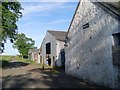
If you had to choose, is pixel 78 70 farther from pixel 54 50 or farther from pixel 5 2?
pixel 54 50

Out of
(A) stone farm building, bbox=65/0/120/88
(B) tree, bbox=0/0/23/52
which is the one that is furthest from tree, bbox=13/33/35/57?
(A) stone farm building, bbox=65/0/120/88

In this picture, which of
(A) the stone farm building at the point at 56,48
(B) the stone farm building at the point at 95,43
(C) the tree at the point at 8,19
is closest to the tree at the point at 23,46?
(A) the stone farm building at the point at 56,48

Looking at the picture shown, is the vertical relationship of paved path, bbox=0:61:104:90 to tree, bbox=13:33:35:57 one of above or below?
below

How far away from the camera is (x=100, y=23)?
18703 millimetres

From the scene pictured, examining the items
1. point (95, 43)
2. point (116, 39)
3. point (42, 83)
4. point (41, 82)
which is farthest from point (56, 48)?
point (116, 39)

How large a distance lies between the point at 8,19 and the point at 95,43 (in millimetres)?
16740

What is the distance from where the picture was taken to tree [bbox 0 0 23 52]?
31.7 m

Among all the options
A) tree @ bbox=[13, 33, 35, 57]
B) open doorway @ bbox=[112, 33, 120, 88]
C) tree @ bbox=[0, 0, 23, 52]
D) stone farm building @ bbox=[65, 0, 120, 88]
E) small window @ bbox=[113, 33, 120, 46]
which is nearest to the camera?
open doorway @ bbox=[112, 33, 120, 88]

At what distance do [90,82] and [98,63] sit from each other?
2061 millimetres

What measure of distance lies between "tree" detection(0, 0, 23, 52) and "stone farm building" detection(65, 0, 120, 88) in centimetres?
1086

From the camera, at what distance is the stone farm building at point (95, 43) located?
55.3 feet

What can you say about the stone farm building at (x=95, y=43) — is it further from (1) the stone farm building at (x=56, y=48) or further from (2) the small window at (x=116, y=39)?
(1) the stone farm building at (x=56, y=48)

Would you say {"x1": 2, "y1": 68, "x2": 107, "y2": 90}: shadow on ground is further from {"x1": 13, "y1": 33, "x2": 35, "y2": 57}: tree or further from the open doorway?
{"x1": 13, "y1": 33, "x2": 35, "y2": 57}: tree

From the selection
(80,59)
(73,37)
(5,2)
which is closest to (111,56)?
(80,59)
